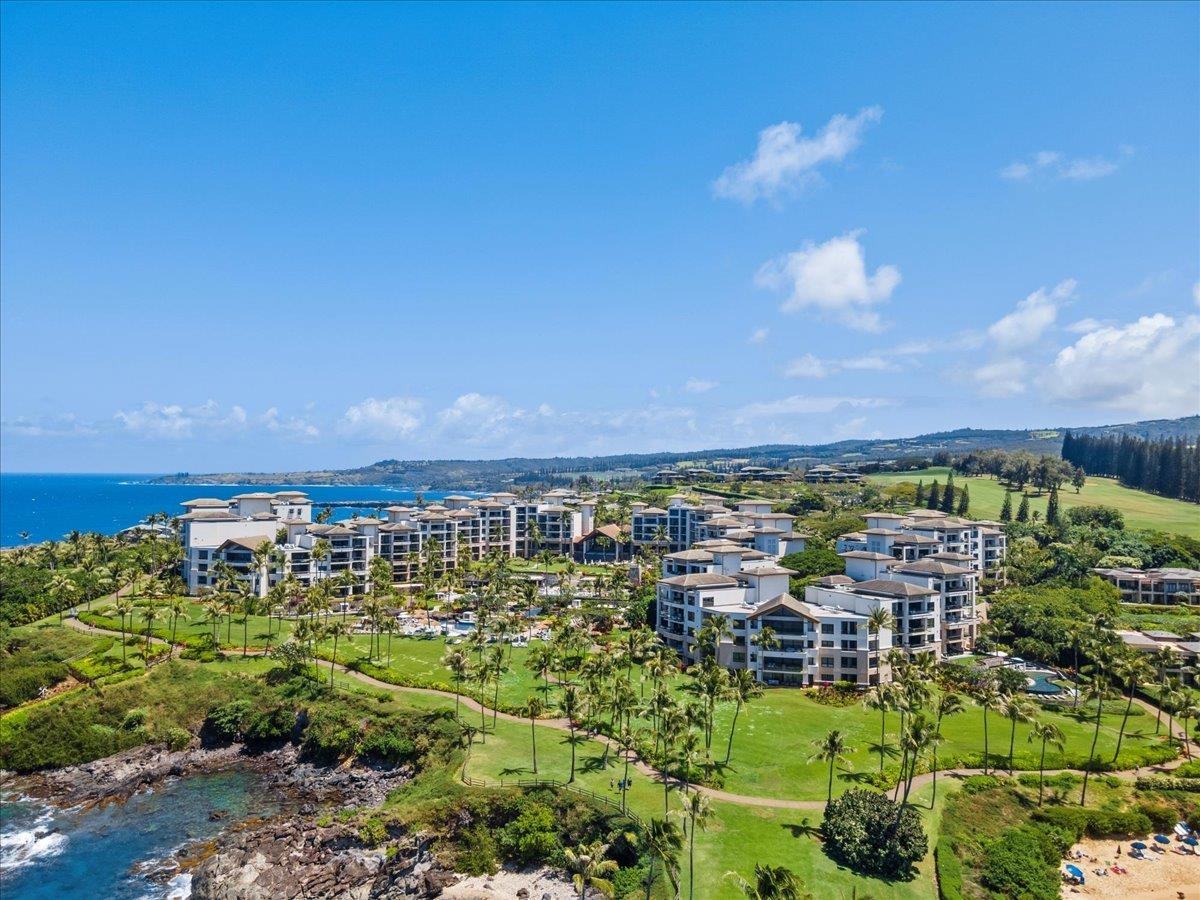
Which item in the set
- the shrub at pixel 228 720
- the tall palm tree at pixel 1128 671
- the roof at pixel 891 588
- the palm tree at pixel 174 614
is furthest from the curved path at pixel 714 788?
the palm tree at pixel 174 614

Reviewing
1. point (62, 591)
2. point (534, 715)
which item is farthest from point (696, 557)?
point (62, 591)

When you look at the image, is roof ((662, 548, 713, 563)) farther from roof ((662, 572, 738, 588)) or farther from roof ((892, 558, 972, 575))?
roof ((892, 558, 972, 575))

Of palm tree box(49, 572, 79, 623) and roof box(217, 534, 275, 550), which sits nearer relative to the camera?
palm tree box(49, 572, 79, 623)

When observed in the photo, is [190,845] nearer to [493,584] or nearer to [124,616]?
[124,616]

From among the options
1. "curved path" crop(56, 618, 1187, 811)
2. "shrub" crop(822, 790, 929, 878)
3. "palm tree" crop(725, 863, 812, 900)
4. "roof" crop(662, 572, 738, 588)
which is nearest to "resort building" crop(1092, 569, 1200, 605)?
"curved path" crop(56, 618, 1187, 811)

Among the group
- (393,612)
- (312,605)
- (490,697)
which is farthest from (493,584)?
(490,697)

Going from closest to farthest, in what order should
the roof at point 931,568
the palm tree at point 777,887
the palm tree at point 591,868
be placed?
the palm tree at point 777,887, the palm tree at point 591,868, the roof at point 931,568

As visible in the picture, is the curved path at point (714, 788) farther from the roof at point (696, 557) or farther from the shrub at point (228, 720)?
the roof at point (696, 557)
